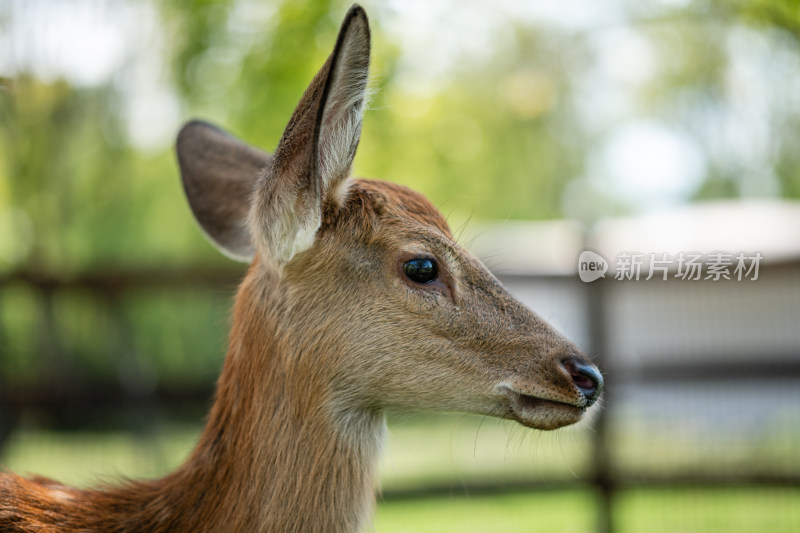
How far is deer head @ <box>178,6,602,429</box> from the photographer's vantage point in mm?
2828

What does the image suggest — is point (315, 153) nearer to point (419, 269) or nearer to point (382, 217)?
point (382, 217)

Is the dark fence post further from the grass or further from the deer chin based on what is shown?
the deer chin

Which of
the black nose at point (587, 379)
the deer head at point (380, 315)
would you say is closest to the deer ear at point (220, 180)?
the deer head at point (380, 315)

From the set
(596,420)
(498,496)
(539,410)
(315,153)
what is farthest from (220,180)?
(498,496)

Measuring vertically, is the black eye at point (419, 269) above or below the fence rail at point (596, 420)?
below

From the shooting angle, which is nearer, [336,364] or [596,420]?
[336,364]

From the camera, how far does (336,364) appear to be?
2.87 meters

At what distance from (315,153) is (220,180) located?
4.67 ft

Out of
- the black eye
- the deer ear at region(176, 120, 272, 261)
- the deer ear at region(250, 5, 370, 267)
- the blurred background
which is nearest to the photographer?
the deer ear at region(250, 5, 370, 267)

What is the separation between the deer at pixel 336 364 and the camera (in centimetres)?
283

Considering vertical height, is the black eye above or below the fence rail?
below

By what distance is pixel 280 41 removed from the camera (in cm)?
877

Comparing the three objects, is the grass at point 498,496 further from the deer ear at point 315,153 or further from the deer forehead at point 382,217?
the deer ear at point 315,153

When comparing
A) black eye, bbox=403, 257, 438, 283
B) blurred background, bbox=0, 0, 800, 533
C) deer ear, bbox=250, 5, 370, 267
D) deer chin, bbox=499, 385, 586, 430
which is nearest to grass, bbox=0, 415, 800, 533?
blurred background, bbox=0, 0, 800, 533
